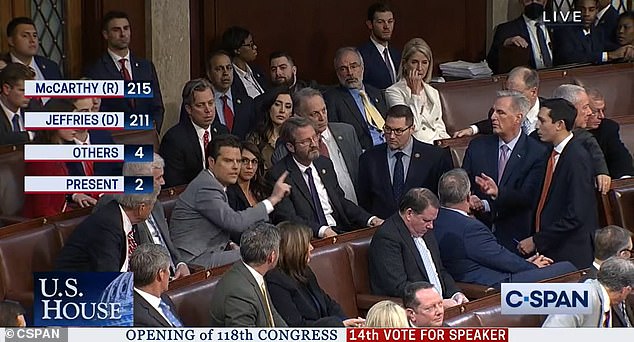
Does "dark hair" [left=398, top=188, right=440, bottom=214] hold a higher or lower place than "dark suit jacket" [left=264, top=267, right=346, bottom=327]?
higher

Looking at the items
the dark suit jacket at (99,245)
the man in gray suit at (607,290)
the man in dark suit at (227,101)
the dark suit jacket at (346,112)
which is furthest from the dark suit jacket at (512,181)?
the dark suit jacket at (99,245)

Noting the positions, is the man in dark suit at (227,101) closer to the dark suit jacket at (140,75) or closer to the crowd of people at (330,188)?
the crowd of people at (330,188)

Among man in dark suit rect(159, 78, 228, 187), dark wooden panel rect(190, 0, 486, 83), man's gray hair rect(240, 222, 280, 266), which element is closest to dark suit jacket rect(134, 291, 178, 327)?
man's gray hair rect(240, 222, 280, 266)

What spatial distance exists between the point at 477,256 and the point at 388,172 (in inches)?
20.9

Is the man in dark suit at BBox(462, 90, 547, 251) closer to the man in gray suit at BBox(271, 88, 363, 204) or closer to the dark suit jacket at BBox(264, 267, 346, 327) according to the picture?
the man in gray suit at BBox(271, 88, 363, 204)

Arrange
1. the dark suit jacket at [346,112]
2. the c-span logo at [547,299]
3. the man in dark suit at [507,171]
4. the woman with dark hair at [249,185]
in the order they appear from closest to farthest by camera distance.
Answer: the c-span logo at [547,299] < the woman with dark hair at [249,185] < the man in dark suit at [507,171] < the dark suit jacket at [346,112]

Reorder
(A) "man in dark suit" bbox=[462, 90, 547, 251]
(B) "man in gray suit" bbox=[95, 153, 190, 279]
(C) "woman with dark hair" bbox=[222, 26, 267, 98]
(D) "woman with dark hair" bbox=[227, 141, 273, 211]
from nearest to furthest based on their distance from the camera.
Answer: (B) "man in gray suit" bbox=[95, 153, 190, 279] < (D) "woman with dark hair" bbox=[227, 141, 273, 211] < (A) "man in dark suit" bbox=[462, 90, 547, 251] < (C) "woman with dark hair" bbox=[222, 26, 267, 98]

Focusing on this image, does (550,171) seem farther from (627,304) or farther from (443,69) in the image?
(443,69)

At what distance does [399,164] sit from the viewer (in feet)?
16.6

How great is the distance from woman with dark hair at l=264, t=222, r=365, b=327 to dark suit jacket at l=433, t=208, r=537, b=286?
0.53 metres

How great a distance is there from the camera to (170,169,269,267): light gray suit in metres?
4.61

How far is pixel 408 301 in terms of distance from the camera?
4148 millimetres

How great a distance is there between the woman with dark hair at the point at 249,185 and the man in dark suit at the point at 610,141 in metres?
1.20

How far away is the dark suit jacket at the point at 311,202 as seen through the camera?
15.8 ft
